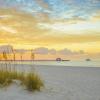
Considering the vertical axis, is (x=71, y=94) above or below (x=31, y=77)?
below

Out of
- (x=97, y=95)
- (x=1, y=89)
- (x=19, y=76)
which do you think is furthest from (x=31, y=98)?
(x=97, y=95)

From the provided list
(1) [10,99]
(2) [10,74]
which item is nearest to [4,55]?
(2) [10,74]

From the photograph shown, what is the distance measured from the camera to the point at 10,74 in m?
10.9

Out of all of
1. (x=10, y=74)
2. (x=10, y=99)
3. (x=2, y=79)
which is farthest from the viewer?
(x=10, y=74)

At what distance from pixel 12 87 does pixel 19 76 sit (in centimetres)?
105

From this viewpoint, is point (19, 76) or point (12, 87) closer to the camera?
point (12, 87)

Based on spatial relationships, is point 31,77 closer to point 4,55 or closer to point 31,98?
point 31,98

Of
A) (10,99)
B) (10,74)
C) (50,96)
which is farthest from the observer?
(10,74)

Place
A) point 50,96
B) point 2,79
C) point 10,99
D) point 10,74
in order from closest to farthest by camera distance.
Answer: point 10,99 → point 50,96 → point 2,79 → point 10,74

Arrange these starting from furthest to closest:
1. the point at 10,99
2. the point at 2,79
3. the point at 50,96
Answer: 1. the point at 2,79
2. the point at 50,96
3. the point at 10,99

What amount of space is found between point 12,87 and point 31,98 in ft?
3.89

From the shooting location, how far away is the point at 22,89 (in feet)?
32.3

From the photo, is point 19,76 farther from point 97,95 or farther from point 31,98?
point 97,95

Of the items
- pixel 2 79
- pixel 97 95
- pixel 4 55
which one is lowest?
pixel 97 95
